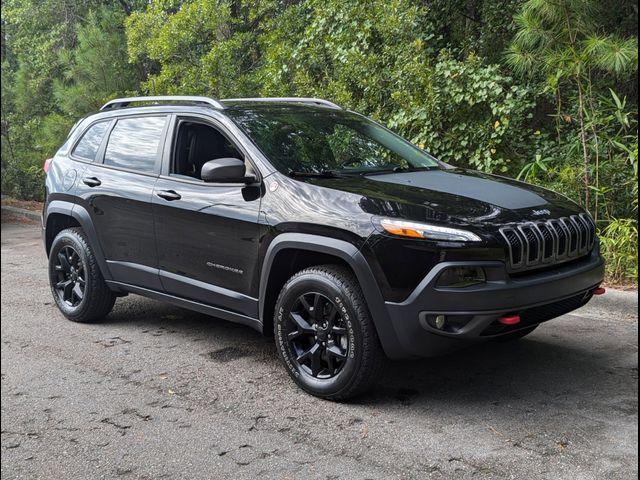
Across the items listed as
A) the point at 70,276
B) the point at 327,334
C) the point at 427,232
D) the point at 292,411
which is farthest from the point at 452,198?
the point at 70,276

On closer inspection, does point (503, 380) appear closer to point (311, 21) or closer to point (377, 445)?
point (377, 445)

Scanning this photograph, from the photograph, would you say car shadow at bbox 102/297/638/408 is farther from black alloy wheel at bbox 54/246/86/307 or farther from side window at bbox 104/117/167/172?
side window at bbox 104/117/167/172

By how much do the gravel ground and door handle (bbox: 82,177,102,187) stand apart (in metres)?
1.14

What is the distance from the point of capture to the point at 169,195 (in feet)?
17.2

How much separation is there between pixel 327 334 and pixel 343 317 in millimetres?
201

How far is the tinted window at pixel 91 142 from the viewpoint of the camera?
6.18 m

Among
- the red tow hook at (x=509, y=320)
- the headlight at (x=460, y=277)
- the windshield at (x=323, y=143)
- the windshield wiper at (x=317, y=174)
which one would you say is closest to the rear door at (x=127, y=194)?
the windshield at (x=323, y=143)

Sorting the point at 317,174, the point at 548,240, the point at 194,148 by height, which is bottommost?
the point at 548,240

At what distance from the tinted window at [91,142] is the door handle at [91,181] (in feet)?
0.71

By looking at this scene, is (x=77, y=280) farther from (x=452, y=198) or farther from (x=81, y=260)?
(x=452, y=198)

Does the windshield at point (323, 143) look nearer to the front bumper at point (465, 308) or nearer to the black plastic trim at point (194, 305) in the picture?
the black plastic trim at point (194, 305)

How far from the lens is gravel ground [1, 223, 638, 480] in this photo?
3588mm

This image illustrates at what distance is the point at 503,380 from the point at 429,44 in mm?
5845

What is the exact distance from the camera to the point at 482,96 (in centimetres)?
823
